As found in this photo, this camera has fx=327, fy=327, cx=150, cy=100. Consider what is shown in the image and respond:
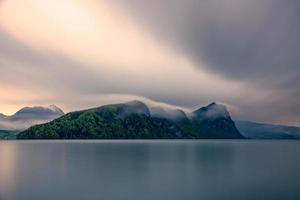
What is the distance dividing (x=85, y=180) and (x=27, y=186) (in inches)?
492

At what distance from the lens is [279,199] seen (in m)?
48.4

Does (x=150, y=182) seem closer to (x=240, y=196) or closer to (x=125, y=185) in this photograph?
(x=125, y=185)

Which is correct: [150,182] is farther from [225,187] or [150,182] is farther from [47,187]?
[47,187]

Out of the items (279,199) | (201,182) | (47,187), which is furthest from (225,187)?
(47,187)

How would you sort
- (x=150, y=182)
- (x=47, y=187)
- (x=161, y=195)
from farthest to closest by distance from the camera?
1. (x=150, y=182)
2. (x=47, y=187)
3. (x=161, y=195)

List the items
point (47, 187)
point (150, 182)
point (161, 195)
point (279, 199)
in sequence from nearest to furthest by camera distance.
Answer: point (279, 199)
point (161, 195)
point (47, 187)
point (150, 182)

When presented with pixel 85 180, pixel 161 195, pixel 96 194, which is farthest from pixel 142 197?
pixel 85 180

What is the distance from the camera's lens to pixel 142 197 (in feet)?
167

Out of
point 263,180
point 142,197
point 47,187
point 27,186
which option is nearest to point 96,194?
point 142,197

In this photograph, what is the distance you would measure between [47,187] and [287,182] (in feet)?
156

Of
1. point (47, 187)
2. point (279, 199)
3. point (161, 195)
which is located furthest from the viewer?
point (47, 187)

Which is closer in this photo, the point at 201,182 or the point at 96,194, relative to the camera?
the point at 96,194

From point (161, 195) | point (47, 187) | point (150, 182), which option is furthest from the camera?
point (150, 182)

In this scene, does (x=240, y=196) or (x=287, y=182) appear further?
(x=287, y=182)
